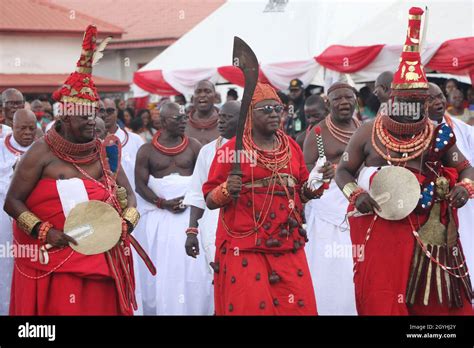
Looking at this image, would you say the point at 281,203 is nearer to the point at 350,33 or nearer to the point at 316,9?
the point at 350,33

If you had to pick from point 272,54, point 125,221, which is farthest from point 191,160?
point 272,54

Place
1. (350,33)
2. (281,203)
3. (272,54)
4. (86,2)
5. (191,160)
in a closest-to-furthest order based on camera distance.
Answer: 1. (281,203)
2. (191,160)
3. (350,33)
4. (272,54)
5. (86,2)

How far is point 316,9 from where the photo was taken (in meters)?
20.3

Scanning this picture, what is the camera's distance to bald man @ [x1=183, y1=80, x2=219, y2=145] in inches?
495

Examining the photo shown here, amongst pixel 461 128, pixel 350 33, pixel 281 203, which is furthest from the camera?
pixel 350 33

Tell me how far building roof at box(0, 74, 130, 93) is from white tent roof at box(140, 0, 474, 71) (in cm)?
1008

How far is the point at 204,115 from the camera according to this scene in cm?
1264

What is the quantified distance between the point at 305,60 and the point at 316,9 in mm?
2098

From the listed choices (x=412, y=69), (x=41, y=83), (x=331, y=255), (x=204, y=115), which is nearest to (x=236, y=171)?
(x=412, y=69)

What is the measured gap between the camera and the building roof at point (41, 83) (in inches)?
1277

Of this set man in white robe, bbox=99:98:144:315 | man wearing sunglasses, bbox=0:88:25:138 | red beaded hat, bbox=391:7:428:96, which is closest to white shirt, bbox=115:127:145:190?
man in white robe, bbox=99:98:144:315

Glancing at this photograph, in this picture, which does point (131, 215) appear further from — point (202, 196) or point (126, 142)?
point (126, 142)

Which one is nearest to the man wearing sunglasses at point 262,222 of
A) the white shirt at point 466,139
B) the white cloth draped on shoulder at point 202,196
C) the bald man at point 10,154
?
the white cloth draped on shoulder at point 202,196
